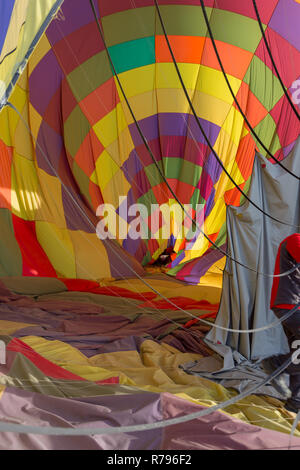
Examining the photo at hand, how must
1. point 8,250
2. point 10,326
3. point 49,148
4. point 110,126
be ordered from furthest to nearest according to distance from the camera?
point 110,126
point 49,148
point 8,250
point 10,326

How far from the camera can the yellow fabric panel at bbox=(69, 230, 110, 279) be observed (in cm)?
466

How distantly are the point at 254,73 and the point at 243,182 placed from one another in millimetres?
1145

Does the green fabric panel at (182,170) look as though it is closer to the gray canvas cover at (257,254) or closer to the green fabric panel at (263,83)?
the green fabric panel at (263,83)

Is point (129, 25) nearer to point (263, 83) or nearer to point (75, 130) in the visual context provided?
point (75, 130)

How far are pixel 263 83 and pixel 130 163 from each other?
1663 millimetres

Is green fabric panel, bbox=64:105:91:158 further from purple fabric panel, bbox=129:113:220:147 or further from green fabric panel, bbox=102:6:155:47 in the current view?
green fabric panel, bbox=102:6:155:47

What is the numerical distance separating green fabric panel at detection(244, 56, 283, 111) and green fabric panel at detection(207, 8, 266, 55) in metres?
0.20

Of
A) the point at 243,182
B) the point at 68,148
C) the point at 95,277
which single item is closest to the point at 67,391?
the point at 95,277

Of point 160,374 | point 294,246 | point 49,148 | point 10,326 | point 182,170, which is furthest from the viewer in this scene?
point 182,170

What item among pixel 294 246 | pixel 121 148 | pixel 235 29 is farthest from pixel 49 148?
pixel 294 246

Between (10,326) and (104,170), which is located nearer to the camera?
(10,326)

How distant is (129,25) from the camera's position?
15.7 feet

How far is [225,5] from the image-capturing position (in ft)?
15.4
